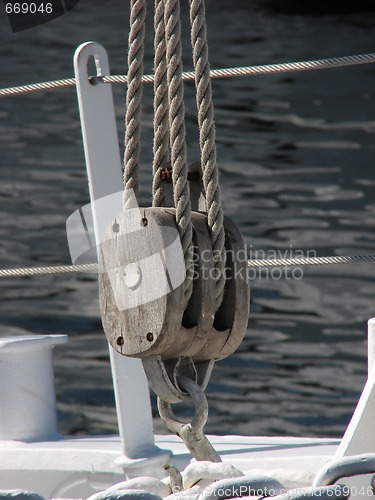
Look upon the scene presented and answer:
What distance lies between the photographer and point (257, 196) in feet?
22.5

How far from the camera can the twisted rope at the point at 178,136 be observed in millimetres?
1149

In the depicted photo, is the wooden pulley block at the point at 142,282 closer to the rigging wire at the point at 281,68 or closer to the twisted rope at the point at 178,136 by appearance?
the twisted rope at the point at 178,136

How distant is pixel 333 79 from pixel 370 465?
7377 mm

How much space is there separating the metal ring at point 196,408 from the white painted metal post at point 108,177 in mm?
505

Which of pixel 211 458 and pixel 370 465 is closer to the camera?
pixel 370 465

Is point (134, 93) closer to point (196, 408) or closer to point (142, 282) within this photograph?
point (142, 282)

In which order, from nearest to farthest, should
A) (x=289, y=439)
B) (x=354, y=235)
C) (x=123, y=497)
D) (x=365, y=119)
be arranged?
(x=123, y=497), (x=289, y=439), (x=354, y=235), (x=365, y=119)

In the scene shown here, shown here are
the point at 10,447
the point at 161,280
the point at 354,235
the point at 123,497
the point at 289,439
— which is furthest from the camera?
the point at 354,235

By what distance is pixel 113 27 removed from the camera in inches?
336

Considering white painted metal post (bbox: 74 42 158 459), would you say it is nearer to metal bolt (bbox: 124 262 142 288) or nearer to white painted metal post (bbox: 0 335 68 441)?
white painted metal post (bbox: 0 335 68 441)

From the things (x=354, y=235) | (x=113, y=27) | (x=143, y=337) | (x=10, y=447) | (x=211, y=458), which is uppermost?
(x=143, y=337)

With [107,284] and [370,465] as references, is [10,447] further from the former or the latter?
[370,465]

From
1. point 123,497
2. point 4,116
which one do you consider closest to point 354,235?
point 4,116

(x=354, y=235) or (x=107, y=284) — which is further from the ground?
(x=107, y=284)
